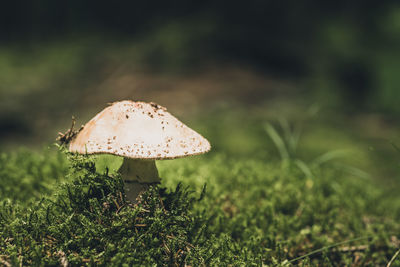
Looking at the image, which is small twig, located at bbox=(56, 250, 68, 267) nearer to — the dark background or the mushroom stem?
the mushroom stem

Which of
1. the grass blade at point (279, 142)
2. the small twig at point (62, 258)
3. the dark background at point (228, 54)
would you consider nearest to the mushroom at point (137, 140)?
the small twig at point (62, 258)

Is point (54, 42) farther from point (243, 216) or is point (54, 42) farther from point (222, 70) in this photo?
point (243, 216)

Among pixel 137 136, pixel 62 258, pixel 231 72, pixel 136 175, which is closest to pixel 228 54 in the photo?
pixel 231 72

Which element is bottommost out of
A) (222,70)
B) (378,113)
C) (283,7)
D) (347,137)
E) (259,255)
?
(259,255)

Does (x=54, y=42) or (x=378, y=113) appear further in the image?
(x=54, y=42)

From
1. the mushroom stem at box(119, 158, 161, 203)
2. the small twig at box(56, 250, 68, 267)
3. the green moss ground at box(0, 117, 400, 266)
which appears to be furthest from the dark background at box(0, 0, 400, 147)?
the small twig at box(56, 250, 68, 267)

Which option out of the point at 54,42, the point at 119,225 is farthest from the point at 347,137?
the point at 54,42

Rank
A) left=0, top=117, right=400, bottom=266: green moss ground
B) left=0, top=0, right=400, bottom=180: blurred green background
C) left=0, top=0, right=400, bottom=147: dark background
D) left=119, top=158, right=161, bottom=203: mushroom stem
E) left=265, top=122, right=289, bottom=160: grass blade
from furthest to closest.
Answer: left=0, top=0, right=400, bottom=147: dark background < left=0, top=0, right=400, bottom=180: blurred green background < left=265, top=122, right=289, bottom=160: grass blade < left=119, top=158, right=161, bottom=203: mushroom stem < left=0, top=117, right=400, bottom=266: green moss ground
